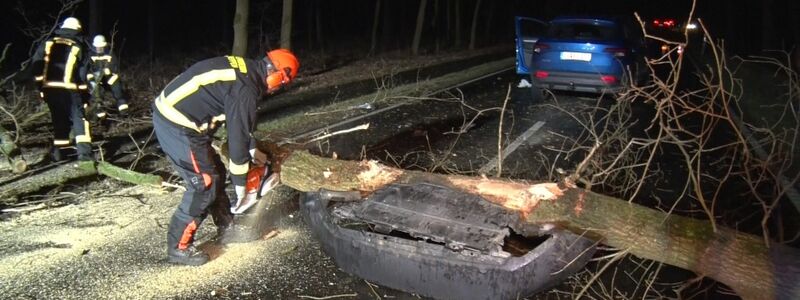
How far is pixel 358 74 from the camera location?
13781 mm

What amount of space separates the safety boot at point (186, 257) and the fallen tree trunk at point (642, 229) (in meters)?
1.08

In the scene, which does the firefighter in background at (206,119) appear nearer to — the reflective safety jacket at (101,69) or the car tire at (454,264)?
the car tire at (454,264)

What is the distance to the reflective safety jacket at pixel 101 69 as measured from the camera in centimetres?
545

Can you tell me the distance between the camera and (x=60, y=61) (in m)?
5.18

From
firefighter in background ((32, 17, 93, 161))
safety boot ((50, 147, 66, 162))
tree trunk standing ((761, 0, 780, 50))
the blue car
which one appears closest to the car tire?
firefighter in background ((32, 17, 93, 161))

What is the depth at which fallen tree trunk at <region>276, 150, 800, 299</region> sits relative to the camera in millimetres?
2717

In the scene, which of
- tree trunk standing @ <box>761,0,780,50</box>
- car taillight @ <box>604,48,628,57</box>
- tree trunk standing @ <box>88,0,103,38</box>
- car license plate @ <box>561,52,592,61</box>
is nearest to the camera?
car taillight @ <box>604,48,628,57</box>

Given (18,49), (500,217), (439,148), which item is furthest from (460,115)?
(18,49)

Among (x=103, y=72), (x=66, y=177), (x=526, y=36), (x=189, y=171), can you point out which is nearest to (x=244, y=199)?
(x=189, y=171)

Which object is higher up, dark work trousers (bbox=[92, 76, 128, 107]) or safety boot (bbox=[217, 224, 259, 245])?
dark work trousers (bbox=[92, 76, 128, 107])

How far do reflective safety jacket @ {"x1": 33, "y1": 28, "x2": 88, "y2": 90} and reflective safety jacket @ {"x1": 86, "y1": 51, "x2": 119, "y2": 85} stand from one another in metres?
0.16

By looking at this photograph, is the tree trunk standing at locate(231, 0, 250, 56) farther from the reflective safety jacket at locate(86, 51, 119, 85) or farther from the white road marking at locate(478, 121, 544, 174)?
the white road marking at locate(478, 121, 544, 174)

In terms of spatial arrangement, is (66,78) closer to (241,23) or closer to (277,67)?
(277,67)

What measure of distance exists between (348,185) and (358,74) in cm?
1002
